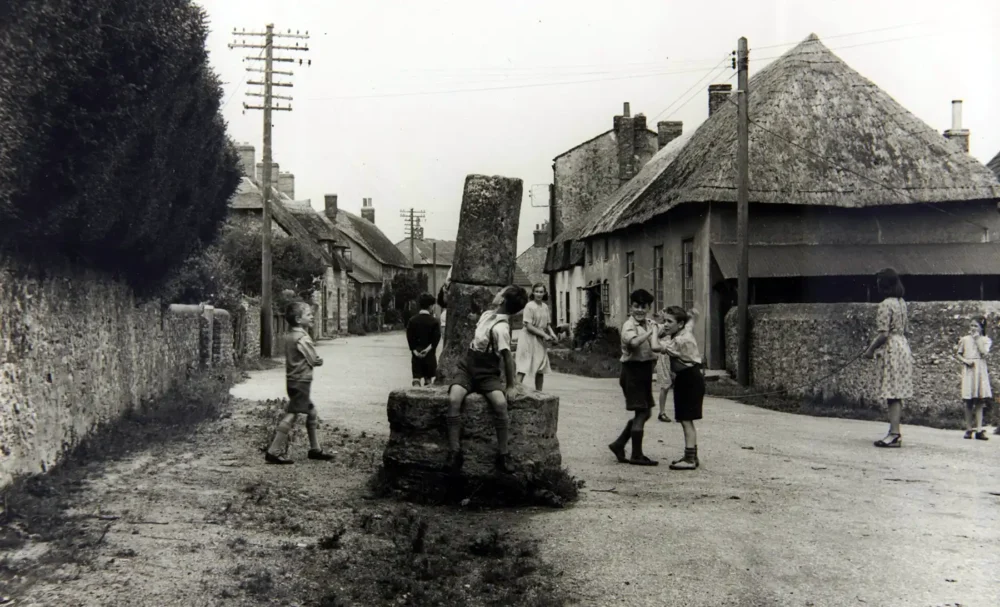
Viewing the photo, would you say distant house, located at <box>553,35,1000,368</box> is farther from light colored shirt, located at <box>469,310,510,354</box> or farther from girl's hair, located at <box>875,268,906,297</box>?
light colored shirt, located at <box>469,310,510,354</box>

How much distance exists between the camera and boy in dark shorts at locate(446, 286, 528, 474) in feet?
22.1

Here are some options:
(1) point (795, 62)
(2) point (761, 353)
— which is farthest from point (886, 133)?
(2) point (761, 353)

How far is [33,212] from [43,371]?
4.50ft

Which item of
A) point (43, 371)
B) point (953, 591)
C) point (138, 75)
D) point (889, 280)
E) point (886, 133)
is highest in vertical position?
point (886, 133)

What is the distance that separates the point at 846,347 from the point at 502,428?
9130 mm

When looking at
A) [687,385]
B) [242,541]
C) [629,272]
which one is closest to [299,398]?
[242,541]

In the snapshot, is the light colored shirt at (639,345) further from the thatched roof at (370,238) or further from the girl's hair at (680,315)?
the thatched roof at (370,238)

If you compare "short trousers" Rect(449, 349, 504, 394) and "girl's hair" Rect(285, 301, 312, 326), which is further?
"girl's hair" Rect(285, 301, 312, 326)

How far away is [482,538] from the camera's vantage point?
18.6 ft

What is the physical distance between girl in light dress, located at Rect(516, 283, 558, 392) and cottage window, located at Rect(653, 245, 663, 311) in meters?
12.3

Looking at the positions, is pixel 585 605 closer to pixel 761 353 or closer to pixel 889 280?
pixel 889 280

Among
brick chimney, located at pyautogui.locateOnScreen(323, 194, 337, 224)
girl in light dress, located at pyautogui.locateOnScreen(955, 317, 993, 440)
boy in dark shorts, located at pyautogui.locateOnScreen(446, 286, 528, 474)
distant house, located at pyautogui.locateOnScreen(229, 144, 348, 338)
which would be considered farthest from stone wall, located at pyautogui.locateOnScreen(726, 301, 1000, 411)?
brick chimney, located at pyautogui.locateOnScreen(323, 194, 337, 224)

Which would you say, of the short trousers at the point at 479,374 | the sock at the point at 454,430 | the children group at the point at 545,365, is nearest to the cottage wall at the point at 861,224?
the children group at the point at 545,365

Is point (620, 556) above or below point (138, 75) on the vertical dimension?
below
